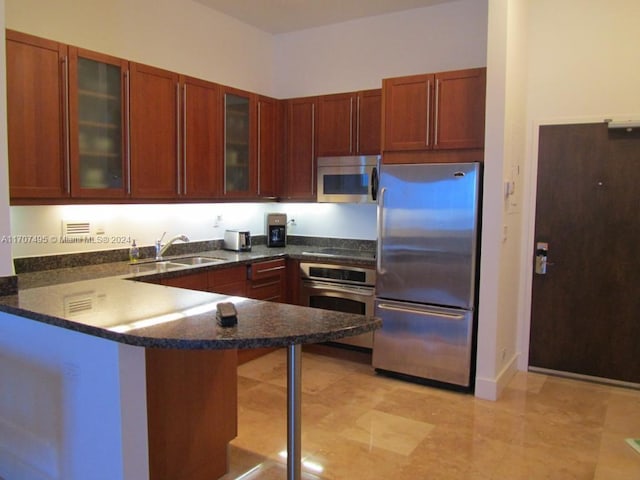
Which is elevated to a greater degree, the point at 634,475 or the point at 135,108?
the point at 135,108

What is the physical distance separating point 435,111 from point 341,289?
65.5 inches

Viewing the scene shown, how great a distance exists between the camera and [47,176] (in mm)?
2961

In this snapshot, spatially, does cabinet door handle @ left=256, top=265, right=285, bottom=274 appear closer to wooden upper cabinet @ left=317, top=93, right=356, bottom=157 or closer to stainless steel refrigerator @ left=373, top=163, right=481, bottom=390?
stainless steel refrigerator @ left=373, top=163, right=481, bottom=390

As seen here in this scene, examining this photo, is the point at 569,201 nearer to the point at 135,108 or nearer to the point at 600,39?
the point at 600,39

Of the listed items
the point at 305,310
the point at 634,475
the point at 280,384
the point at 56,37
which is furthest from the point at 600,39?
the point at 56,37

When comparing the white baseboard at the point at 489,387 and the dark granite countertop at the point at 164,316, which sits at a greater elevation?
the dark granite countertop at the point at 164,316

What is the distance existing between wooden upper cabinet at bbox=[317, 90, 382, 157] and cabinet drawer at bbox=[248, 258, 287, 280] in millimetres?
1099

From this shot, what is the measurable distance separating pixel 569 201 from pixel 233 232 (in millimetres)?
2851

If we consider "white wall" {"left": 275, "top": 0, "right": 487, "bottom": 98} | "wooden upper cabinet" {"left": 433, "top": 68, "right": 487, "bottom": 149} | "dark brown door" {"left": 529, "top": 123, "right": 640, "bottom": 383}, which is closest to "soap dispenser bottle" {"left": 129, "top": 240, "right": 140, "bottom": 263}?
"white wall" {"left": 275, "top": 0, "right": 487, "bottom": 98}

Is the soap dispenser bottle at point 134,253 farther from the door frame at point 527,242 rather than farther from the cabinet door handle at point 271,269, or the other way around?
the door frame at point 527,242

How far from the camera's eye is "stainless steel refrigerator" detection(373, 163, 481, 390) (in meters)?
3.61

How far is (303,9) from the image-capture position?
14.8 ft

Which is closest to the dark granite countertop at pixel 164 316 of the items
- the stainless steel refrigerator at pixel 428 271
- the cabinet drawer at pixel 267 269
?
the cabinet drawer at pixel 267 269

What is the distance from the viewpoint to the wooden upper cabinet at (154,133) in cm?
346
